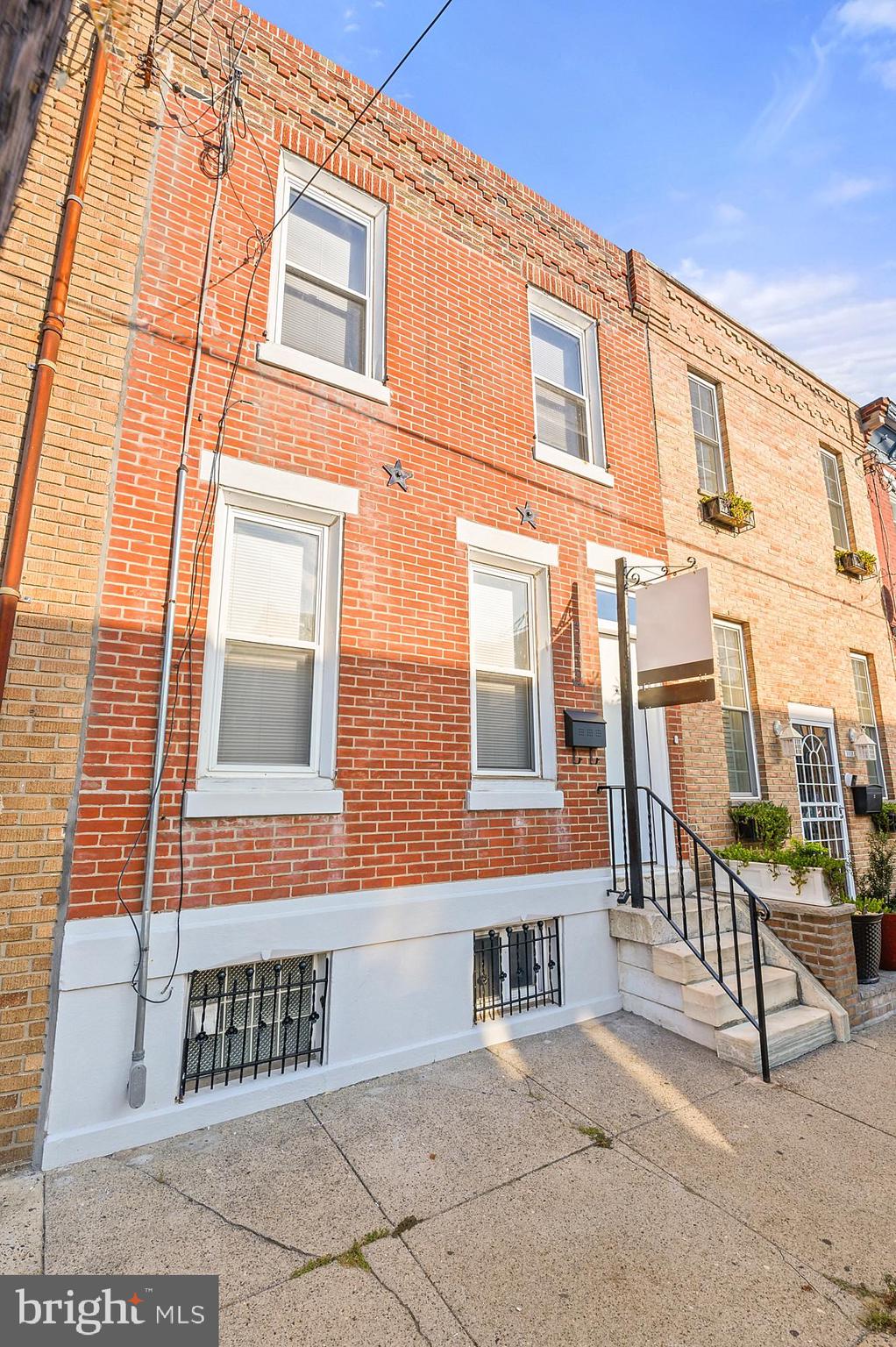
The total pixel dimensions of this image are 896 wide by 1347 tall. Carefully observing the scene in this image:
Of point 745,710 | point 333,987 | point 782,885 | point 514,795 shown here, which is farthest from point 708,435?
point 333,987

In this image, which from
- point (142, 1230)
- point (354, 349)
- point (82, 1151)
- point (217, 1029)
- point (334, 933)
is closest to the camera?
point (142, 1230)

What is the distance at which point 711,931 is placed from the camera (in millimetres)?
5477

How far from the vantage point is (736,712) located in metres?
7.64

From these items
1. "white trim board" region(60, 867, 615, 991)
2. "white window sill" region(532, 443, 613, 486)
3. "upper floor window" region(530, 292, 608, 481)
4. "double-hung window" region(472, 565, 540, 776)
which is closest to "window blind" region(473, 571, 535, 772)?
"double-hung window" region(472, 565, 540, 776)

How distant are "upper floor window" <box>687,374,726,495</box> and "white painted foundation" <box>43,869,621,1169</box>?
213 inches

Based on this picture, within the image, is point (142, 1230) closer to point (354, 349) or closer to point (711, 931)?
point (711, 931)

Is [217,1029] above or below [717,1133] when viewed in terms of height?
above

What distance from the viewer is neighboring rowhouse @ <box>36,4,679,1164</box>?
3.65m

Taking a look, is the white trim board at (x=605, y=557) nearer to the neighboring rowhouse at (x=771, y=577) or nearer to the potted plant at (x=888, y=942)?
the neighboring rowhouse at (x=771, y=577)

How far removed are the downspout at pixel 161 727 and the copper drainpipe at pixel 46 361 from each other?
0.75 meters

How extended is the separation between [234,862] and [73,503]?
2336mm

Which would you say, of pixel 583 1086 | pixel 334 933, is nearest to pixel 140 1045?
pixel 334 933

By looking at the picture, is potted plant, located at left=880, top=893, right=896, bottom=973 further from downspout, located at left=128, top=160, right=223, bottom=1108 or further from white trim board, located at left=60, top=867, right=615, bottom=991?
downspout, located at left=128, top=160, right=223, bottom=1108

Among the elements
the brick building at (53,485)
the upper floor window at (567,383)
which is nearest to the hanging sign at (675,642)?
the upper floor window at (567,383)
